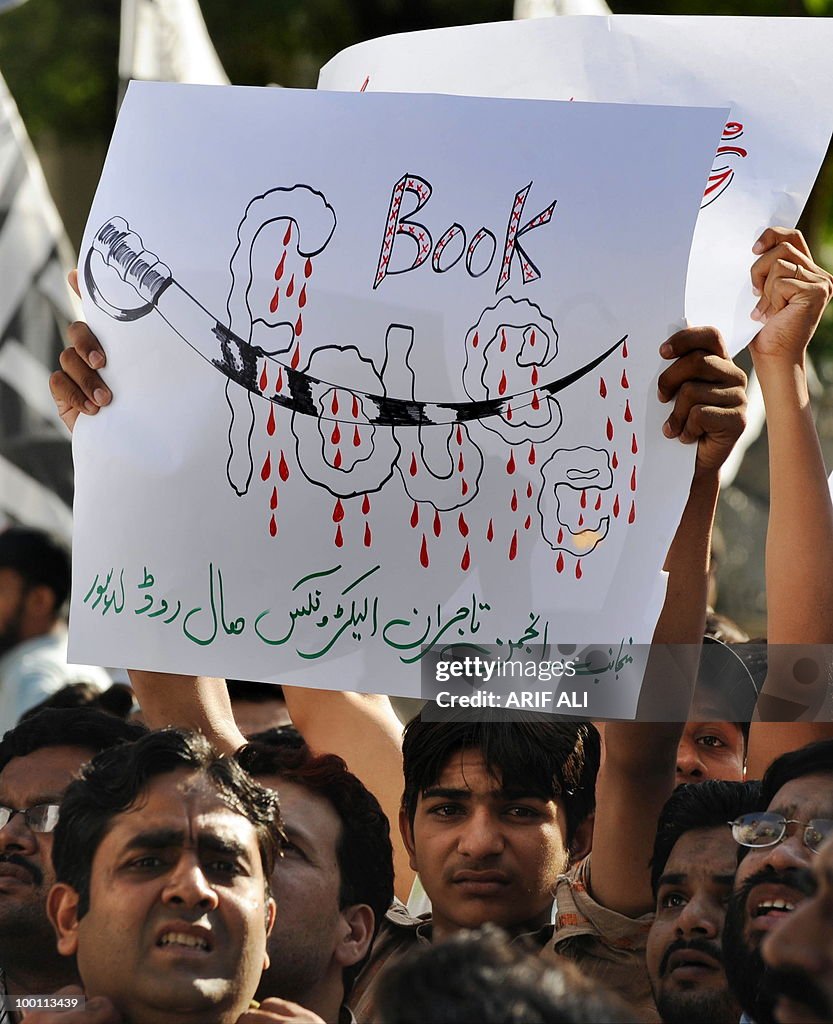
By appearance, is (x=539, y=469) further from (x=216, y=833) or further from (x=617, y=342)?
(x=216, y=833)

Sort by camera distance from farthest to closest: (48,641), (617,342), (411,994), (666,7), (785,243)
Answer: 1. (666,7)
2. (48,641)
3. (785,243)
4. (617,342)
5. (411,994)

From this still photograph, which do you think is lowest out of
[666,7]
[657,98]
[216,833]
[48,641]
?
[216,833]

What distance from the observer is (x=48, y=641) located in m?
4.14

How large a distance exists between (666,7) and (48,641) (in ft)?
18.9

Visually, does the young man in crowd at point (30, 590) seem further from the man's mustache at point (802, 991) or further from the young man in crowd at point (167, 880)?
the man's mustache at point (802, 991)

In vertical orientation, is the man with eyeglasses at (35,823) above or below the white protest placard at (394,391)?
below

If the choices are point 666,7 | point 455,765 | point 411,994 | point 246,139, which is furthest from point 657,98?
point 666,7

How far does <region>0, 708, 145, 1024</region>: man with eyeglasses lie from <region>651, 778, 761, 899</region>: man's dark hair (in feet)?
2.35

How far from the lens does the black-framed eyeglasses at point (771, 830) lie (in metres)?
1.76

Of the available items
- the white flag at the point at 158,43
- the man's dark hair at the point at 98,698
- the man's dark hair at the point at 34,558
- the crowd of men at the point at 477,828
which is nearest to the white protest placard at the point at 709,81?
the crowd of men at the point at 477,828

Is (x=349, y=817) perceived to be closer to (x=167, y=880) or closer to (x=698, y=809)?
(x=167, y=880)

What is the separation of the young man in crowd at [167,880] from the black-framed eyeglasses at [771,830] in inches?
23.9

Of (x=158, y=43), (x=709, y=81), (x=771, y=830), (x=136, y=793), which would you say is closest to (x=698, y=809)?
(x=771, y=830)

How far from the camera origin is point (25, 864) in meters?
1.89
